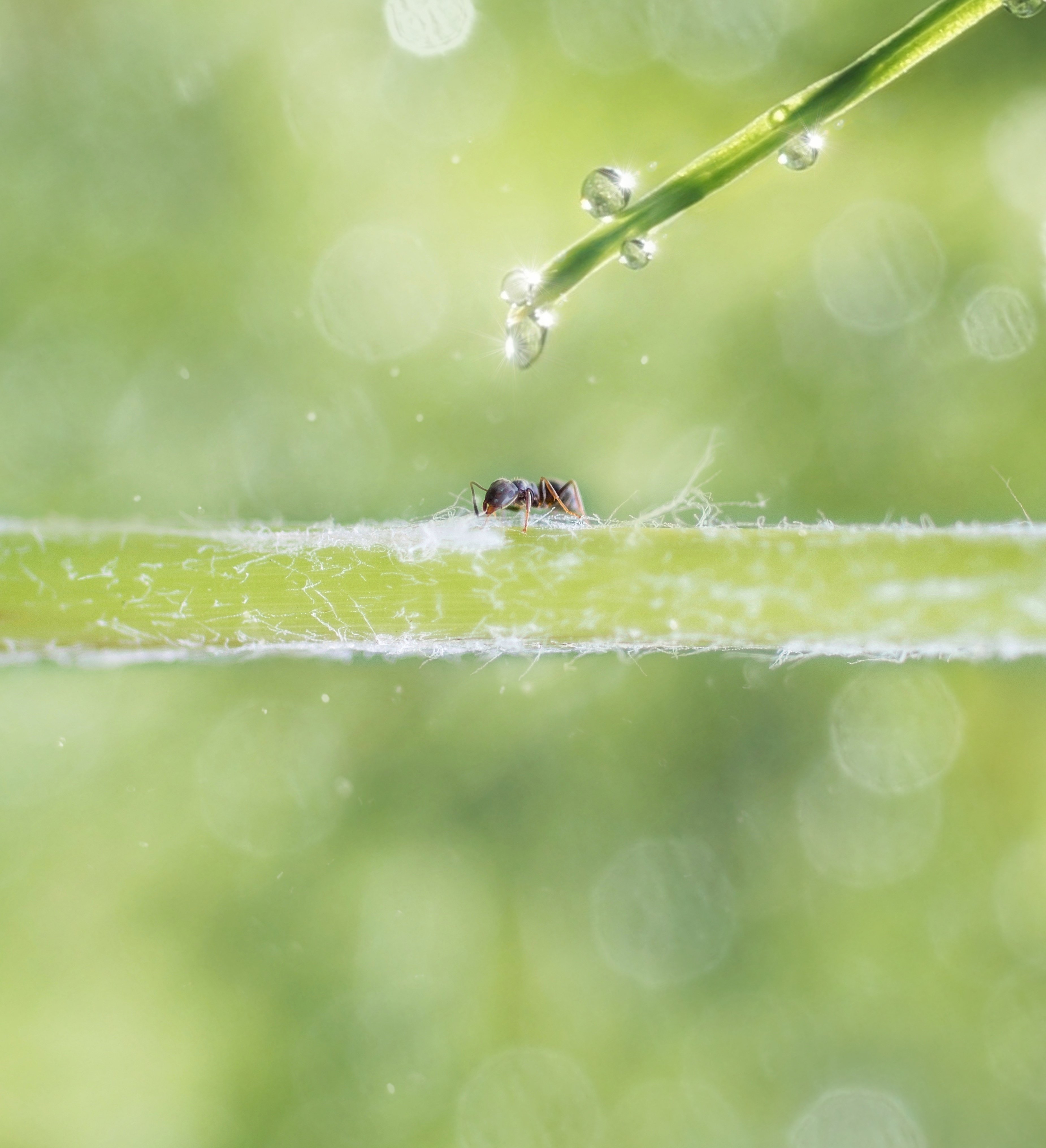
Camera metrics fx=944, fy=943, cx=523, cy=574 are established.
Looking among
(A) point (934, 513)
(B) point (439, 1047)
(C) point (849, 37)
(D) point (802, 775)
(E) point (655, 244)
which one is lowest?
(B) point (439, 1047)

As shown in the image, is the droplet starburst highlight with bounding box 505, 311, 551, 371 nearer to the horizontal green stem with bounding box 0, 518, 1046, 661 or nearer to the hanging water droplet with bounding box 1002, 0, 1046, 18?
the horizontal green stem with bounding box 0, 518, 1046, 661

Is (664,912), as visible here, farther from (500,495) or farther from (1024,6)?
(1024,6)

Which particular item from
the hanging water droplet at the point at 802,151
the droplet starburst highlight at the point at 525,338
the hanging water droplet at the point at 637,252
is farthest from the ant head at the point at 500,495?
the hanging water droplet at the point at 802,151

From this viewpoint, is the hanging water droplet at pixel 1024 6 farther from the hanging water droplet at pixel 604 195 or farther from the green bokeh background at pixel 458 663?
the hanging water droplet at pixel 604 195

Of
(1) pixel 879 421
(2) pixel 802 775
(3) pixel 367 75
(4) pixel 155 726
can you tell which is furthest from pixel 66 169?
(2) pixel 802 775

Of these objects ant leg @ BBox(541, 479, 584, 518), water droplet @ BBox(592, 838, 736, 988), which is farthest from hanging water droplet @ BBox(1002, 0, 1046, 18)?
water droplet @ BBox(592, 838, 736, 988)

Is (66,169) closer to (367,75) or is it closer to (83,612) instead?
(367,75)
